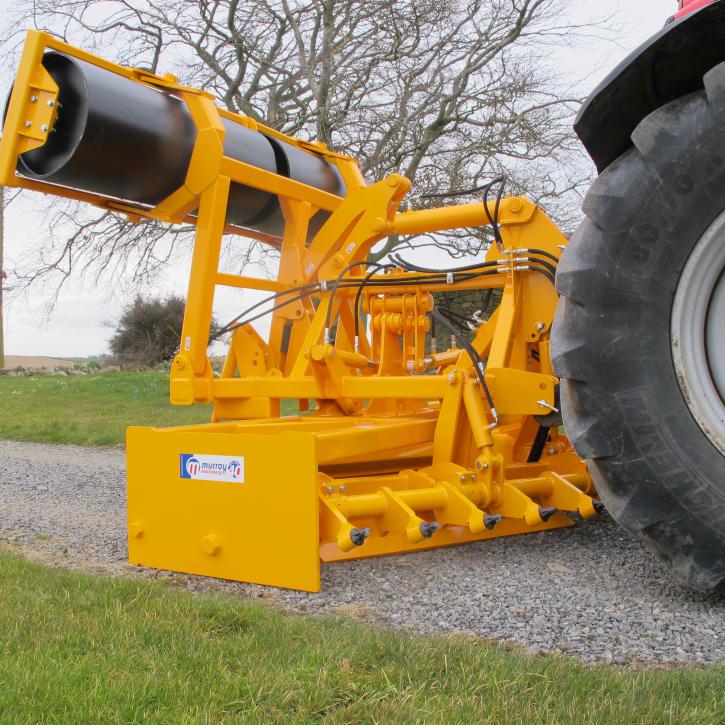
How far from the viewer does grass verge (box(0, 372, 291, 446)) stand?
9516mm

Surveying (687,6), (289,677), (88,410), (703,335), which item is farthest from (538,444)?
(88,410)

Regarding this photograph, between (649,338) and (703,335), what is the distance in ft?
0.54

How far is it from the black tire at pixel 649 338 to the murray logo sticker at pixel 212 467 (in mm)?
1407

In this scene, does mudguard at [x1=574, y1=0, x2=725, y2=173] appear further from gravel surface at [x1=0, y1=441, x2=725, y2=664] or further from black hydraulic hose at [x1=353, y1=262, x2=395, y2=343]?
black hydraulic hose at [x1=353, y1=262, x2=395, y2=343]

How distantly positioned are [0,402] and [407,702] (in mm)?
12544

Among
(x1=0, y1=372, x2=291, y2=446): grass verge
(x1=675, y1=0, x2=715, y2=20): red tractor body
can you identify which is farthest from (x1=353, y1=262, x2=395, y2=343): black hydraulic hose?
(x1=0, y1=372, x2=291, y2=446): grass verge

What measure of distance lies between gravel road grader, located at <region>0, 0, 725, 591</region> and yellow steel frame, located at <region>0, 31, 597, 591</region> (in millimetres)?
12

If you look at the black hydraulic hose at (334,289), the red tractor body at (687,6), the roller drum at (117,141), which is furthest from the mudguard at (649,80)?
the roller drum at (117,141)

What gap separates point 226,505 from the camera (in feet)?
11.3

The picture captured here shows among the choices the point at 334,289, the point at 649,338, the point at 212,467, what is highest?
the point at 334,289

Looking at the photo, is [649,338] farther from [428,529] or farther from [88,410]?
Result: [88,410]

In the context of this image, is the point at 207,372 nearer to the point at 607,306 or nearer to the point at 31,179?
the point at 31,179

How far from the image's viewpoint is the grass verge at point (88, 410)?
9516mm

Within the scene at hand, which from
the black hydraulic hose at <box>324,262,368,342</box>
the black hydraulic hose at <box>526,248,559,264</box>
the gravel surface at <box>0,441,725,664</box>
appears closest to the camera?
the gravel surface at <box>0,441,725,664</box>
